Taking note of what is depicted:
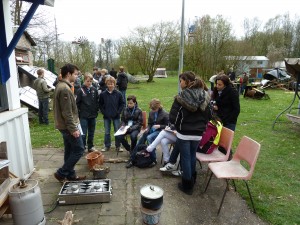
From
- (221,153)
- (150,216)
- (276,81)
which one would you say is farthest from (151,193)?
(276,81)

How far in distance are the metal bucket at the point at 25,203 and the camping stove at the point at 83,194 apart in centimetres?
54

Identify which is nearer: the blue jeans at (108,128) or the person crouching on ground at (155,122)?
the person crouching on ground at (155,122)

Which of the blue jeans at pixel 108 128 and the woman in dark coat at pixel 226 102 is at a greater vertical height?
the woman in dark coat at pixel 226 102

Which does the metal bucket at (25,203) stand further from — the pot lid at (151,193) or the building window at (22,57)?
the building window at (22,57)

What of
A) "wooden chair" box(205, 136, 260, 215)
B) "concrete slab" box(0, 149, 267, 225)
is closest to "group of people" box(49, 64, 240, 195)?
"concrete slab" box(0, 149, 267, 225)

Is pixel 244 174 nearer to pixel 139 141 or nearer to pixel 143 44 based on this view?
pixel 139 141

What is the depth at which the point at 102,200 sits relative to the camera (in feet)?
11.5

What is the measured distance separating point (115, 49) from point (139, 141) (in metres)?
33.3

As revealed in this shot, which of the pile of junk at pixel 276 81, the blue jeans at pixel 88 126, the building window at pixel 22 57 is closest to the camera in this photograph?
the blue jeans at pixel 88 126

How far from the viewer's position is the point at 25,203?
2.75m

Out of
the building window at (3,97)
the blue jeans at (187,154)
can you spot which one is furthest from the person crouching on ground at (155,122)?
the building window at (3,97)

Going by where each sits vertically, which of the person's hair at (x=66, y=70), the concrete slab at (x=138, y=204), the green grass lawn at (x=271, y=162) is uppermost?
the person's hair at (x=66, y=70)

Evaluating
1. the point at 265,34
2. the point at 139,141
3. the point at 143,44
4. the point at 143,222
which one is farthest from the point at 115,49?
the point at 143,222

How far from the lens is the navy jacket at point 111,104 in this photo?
541 centimetres
